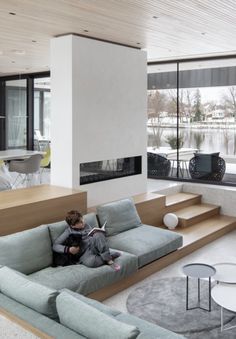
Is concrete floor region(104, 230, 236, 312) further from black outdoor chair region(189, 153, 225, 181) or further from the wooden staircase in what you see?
black outdoor chair region(189, 153, 225, 181)

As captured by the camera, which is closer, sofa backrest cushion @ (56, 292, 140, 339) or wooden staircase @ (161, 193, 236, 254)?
sofa backrest cushion @ (56, 292, 140, 339)

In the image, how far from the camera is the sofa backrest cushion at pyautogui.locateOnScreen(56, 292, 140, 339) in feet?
7.28

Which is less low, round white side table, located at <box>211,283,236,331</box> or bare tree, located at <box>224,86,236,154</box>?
bare tree, located at <box>224,86,236,154</box>

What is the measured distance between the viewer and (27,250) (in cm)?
404

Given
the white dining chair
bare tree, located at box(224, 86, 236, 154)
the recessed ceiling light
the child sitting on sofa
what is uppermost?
the recessed ceiling light

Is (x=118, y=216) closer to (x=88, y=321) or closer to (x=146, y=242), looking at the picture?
(x=146, y=242)

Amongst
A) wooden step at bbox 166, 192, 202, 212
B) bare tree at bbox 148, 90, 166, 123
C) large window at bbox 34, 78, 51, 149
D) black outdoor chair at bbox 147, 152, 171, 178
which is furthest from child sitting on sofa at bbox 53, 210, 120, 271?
large window at bbox 34, 78, 51, 149

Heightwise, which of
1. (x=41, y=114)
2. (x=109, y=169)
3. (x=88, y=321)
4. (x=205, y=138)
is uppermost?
(x=41, y=114)

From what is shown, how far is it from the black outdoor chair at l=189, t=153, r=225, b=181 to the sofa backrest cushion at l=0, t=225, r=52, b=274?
4.76m

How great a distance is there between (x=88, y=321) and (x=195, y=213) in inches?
196

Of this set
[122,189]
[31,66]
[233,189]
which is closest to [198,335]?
[122,189]

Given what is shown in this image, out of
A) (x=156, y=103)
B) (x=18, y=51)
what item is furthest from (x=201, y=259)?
(x=18, y=51)

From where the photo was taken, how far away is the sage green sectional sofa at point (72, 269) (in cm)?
254

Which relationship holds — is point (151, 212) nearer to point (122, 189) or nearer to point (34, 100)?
point (122, 189)
